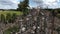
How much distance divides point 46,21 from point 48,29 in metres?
0.21

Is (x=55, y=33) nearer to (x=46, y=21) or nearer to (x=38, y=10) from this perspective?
(x=46, y=21)

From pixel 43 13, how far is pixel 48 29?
0.49 m

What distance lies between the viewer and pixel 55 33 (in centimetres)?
390

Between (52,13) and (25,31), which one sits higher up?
(52,13)

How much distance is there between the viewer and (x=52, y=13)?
4270 mm

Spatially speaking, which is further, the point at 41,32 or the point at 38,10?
the point at 38,10

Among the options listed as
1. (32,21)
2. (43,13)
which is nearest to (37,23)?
(32,21)

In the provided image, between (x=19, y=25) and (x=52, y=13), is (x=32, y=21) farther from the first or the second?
(x=52, y=13)

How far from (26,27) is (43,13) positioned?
59 centimetres

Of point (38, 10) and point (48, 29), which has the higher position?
point (38, 10)

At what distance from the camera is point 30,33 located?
381 centimetres

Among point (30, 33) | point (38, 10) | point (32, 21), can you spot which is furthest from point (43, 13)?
point (30, 33)

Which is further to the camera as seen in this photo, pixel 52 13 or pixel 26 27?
pixel 52 13

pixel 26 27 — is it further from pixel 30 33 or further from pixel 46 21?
pixel 46 21
